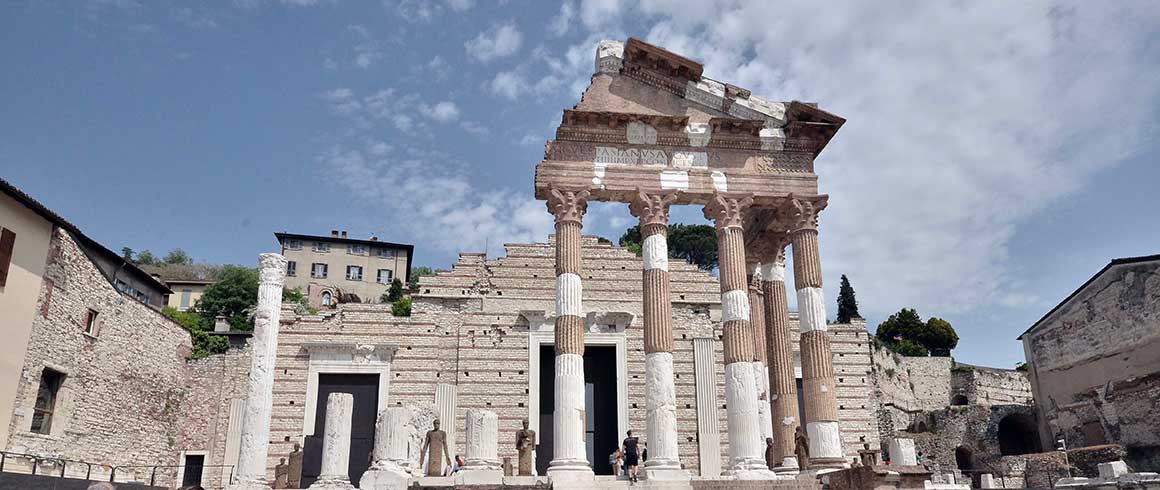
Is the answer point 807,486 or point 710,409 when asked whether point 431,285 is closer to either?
point 710,409

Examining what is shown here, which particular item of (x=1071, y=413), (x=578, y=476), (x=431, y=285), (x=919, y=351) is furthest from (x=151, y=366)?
(x=919, y=351)

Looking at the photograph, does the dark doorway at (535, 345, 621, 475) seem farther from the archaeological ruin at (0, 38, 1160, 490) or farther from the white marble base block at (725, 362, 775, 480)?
the white marble base block at (725, 362, 775, 480)

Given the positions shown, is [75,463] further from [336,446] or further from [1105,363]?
[1105,363]

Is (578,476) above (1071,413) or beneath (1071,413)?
beneath

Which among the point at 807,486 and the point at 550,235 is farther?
the point at 550,235

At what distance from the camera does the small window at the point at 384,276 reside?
57219 millimetres

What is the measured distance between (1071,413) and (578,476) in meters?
23.0

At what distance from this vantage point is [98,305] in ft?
76.9

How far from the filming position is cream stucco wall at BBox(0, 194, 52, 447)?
19.4 meters

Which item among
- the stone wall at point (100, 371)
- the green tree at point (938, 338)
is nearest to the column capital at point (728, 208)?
the stone wall at point (100, 371)

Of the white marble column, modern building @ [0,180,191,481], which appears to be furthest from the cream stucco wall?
the white marble column

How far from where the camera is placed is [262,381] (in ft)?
58.9

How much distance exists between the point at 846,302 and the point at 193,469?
4845cm

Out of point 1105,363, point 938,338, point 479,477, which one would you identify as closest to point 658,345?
point 479,477
